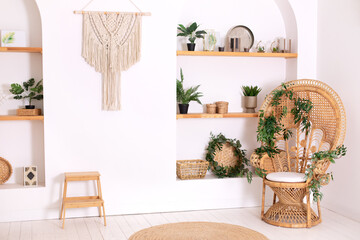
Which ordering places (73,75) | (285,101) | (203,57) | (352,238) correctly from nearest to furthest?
(352,238)
(73,75)
(285,101)
(203,57)

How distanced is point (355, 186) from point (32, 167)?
3.09 m

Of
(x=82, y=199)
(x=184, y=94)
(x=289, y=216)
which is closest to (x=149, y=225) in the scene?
(x=82, y=199)

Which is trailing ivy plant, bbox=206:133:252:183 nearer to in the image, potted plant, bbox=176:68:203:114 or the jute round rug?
potted plant, bbox=176:68:203:114

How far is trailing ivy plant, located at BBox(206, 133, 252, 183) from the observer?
4961 mm

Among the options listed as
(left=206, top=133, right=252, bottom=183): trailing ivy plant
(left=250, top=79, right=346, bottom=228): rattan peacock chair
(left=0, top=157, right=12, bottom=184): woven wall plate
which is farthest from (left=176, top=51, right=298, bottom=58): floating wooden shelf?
(left=0, top=157, right=12, bottom=184): woven wall plate

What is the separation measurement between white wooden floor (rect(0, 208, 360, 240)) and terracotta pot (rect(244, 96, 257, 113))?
3.69 feet

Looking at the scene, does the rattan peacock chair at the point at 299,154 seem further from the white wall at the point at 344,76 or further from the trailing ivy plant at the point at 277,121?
the white wall at the point at 344,76

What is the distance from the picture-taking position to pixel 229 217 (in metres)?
4.53

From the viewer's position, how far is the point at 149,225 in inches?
167

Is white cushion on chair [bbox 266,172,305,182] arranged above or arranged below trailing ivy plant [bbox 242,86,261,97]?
below

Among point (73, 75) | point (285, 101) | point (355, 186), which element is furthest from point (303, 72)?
point (73, 75)

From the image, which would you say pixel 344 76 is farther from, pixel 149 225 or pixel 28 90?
pixel 28 90

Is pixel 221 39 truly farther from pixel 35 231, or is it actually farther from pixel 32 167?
pixel 35 231

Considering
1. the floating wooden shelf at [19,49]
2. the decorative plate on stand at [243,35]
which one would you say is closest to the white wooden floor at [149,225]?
the floating wooden shelf at [19,49]
